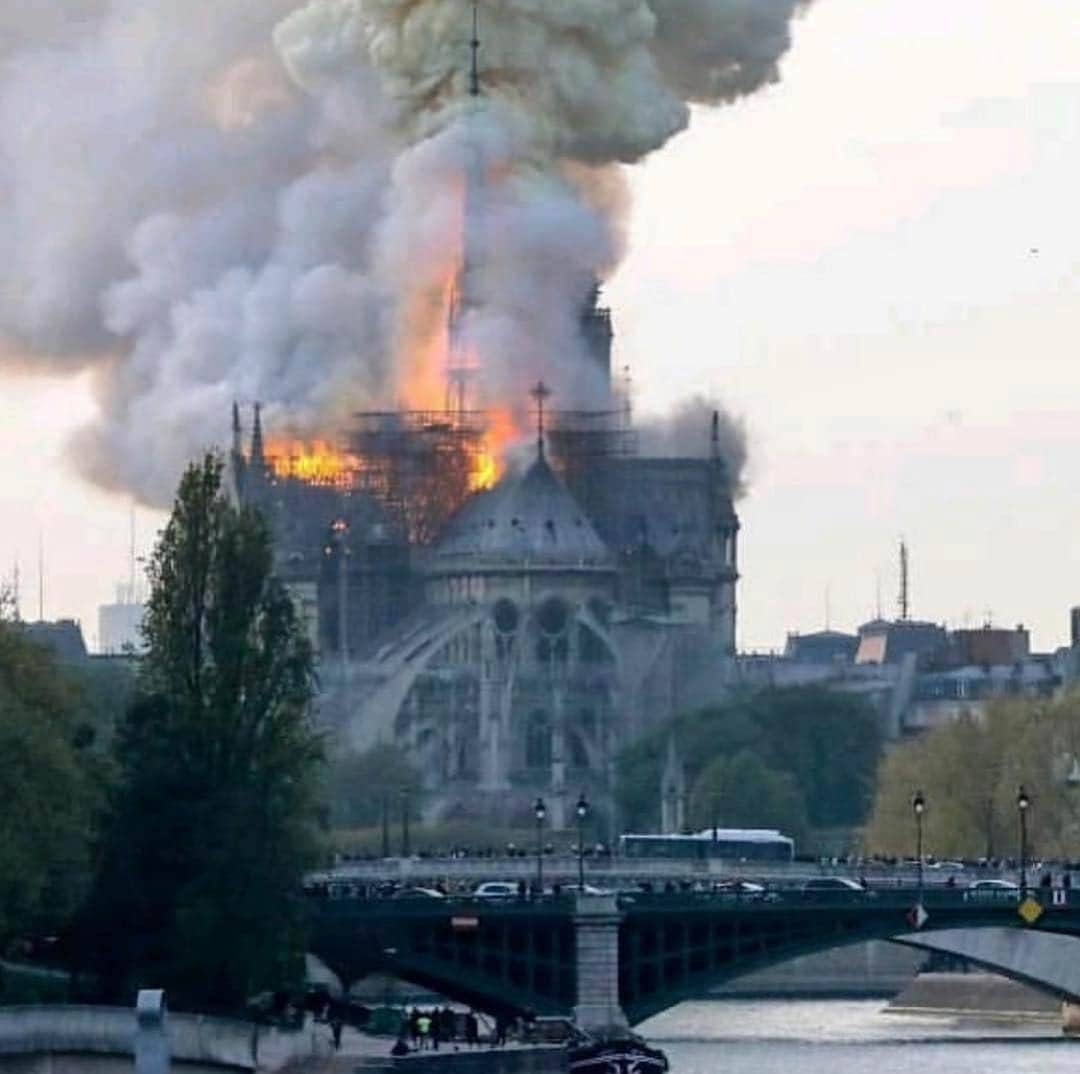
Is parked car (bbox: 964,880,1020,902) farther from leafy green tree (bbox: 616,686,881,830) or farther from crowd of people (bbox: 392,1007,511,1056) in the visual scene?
leafy green tree (bbox: 616,686,881,830)

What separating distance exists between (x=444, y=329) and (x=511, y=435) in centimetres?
397

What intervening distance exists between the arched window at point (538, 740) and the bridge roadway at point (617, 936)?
215 feet

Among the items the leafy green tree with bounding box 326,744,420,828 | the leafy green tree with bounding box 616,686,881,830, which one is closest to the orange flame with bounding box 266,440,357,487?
the leafy green tree with bounding box 326,744,420,828

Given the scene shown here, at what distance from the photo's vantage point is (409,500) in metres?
163

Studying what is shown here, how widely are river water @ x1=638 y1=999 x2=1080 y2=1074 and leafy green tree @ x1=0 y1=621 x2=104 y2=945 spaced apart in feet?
40.4

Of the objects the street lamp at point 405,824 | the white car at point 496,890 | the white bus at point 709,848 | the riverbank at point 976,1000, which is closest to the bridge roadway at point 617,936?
the white car at point 496,890

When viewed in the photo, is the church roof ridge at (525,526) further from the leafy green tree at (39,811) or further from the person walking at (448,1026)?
the leafy green tree at (39,811)

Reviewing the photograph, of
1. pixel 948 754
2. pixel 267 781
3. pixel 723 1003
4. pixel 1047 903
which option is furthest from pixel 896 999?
pixel 267 781

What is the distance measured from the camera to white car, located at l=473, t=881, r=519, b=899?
311 ft

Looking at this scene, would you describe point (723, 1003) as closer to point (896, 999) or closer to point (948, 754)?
point (896, 999)

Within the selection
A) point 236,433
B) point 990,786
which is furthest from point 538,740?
point 990,786

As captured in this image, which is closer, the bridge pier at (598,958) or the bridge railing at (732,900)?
the bridge railing at (732,900)

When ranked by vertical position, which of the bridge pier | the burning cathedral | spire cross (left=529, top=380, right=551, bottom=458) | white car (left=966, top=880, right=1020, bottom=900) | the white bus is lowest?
the bridge pier

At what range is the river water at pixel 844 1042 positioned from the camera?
292 feet
